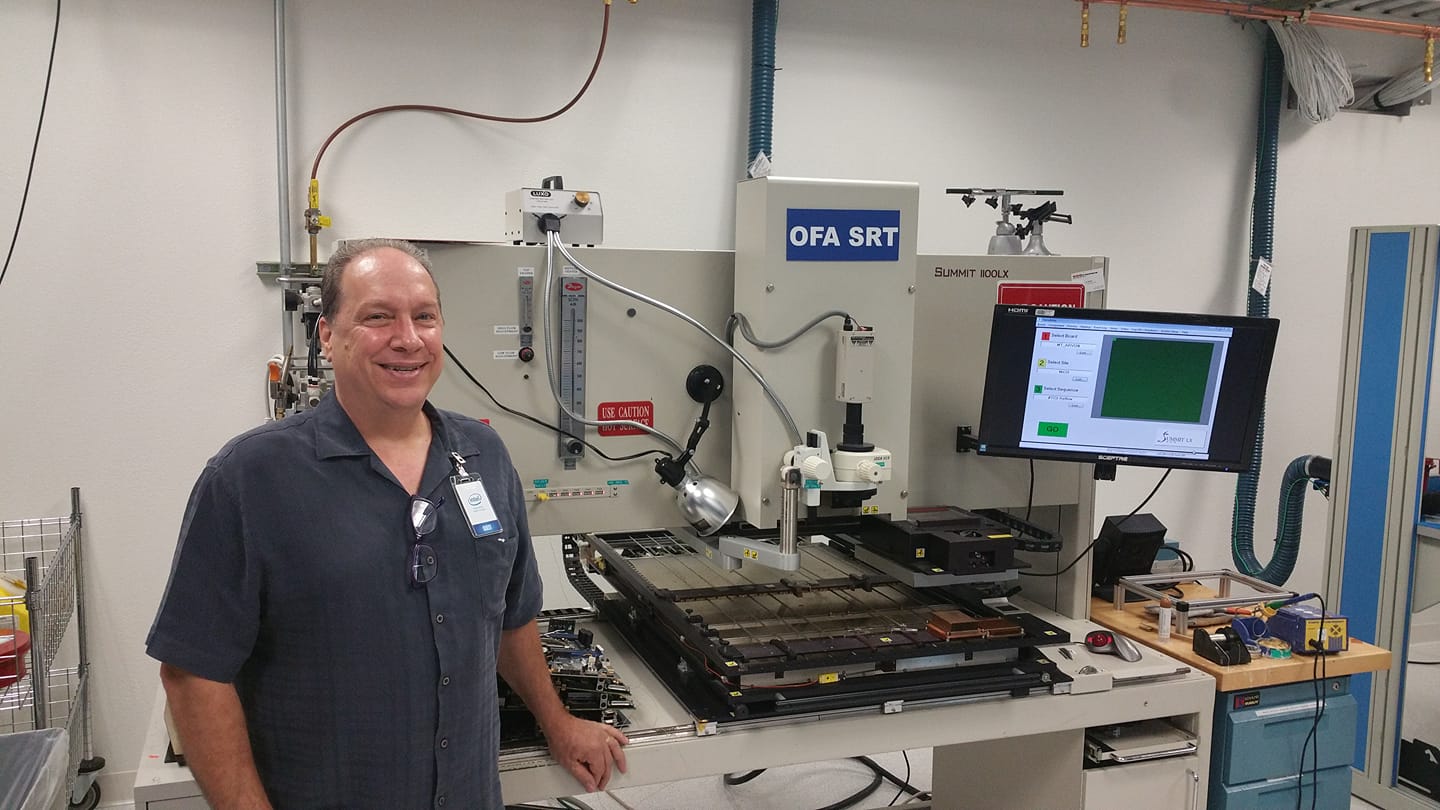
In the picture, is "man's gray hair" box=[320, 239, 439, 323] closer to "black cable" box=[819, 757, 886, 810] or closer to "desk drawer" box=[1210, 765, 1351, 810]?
"desk drawer" box=[1210, 765, 1351, 810]

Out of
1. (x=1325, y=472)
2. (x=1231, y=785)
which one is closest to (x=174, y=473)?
(x=1231, y=785)

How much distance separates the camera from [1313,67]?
395cm

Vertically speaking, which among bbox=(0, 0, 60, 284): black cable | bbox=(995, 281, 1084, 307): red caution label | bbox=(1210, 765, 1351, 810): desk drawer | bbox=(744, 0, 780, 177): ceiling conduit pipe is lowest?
bbox=(1210, 765, 1351, 810): desk drawer

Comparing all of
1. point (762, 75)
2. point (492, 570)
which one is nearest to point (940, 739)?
point (492, 570)

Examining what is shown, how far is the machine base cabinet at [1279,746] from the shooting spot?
7.00ft

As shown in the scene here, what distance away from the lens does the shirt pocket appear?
4.99ft

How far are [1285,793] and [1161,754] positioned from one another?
12.0 inches

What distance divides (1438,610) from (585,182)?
4049 millimetres

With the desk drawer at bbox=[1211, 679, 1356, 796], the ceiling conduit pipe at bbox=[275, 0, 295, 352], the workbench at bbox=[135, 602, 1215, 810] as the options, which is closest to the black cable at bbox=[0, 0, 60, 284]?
the ceiling conduit pipe at bbox=[275, 0, 295, 352]

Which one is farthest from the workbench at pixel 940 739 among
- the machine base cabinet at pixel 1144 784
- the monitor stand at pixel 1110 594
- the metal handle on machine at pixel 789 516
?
the metal handle on machine at pixel 789 516

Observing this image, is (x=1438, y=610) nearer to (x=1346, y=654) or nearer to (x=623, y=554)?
(x=1346, y=654)

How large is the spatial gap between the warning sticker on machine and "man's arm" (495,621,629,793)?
403 mm

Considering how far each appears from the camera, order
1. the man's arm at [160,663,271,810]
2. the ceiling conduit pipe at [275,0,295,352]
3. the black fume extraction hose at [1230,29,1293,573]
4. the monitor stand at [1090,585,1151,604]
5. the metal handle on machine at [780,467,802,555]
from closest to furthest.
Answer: the man's arm at [160,663,271,810] → the metal handle on machine at [780,467,802,555] → the monitor stand at [1090,585,1151,604] → the ceiling conduit pipe at [275,0,295,352] → the black fume extraction hose at [1230,29,1293,573]

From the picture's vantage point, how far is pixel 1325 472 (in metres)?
3.49
